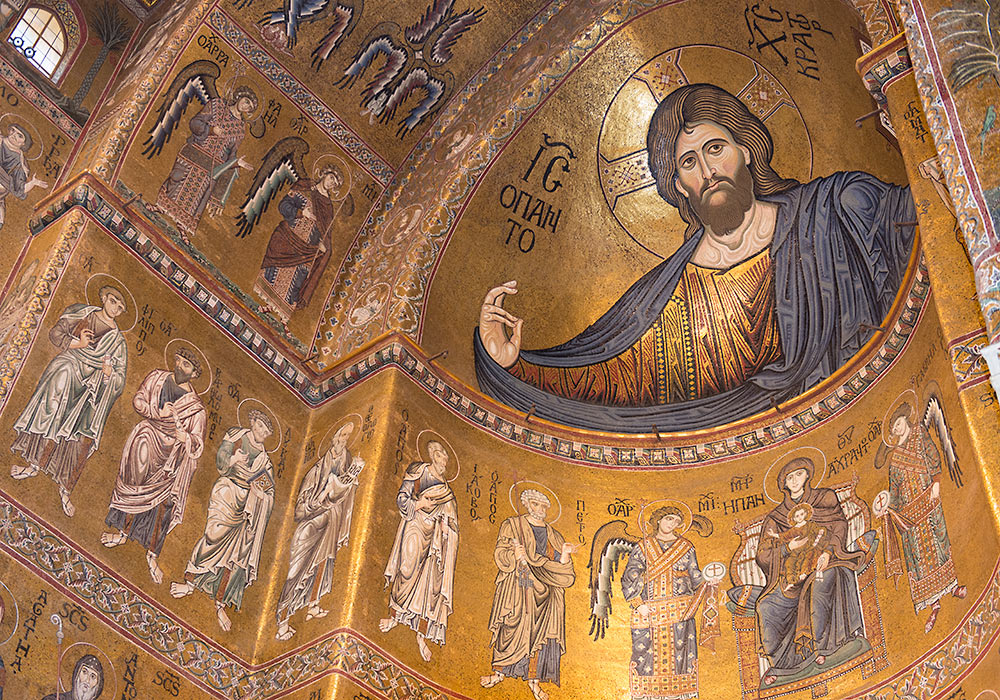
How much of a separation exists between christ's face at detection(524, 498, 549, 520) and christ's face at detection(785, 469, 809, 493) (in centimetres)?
216

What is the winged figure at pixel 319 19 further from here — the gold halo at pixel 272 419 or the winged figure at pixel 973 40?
the winged figure at pixel 973 40

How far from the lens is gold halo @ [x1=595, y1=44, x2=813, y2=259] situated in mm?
11883

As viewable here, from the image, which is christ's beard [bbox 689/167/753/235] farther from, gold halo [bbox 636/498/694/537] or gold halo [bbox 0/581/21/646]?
gold halo [bbox 0/581/21/646]

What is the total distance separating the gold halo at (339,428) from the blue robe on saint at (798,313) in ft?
4.27

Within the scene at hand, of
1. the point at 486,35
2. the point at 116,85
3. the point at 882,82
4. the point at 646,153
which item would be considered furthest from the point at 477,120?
the point at 882,82

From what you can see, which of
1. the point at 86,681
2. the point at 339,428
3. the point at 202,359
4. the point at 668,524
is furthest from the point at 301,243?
the point at 86,681

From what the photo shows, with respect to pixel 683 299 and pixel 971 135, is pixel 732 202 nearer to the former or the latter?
pixel 683 299

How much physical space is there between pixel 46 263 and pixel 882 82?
6.69 metres

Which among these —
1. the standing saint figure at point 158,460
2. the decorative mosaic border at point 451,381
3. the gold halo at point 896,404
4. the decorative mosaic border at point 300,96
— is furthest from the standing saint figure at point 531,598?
the decorative mosaic border at point 300,96

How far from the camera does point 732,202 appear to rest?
12.1 metres

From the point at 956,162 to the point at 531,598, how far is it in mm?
5128

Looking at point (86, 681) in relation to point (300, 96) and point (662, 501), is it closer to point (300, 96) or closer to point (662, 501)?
point (662, 501)

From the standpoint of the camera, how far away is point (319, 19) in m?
11.8

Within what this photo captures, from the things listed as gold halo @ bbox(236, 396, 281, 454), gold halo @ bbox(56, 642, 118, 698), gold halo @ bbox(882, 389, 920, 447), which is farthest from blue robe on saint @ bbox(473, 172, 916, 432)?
gold halo @ bbox(56, 642, 118, 698)
